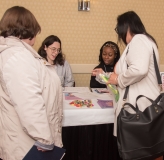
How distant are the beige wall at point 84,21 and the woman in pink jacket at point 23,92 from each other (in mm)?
2087

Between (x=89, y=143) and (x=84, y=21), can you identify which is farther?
(x=84, y=21)

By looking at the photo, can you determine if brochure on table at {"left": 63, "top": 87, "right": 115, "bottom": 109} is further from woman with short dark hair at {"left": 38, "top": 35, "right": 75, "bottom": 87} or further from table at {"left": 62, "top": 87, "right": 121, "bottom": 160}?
woman with short dark hair at {"left": 38, "top": 35, "right": 75, "bottom": 87}

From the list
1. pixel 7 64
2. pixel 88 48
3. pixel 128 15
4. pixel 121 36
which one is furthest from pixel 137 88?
pixel 88 48

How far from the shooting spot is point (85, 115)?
1729 mm

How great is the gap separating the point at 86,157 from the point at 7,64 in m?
1.30

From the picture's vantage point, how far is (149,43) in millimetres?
1370

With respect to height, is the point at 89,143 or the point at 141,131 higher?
the point at 141,131

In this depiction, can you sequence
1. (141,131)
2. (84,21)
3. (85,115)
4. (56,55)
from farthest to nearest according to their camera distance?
(84,21)
(56,55)
(85,115)
(141,131)

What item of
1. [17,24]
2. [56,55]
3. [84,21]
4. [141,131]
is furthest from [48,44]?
[141,131]

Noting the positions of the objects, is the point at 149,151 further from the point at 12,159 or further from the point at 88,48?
the point at 88,48

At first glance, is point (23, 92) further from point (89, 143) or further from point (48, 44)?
point (48, 44)

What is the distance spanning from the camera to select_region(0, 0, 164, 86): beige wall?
3035 millimetres

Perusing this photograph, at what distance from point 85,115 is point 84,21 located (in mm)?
1883

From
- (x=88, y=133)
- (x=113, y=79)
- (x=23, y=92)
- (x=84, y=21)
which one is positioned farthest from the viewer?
(x=84, y=21)
